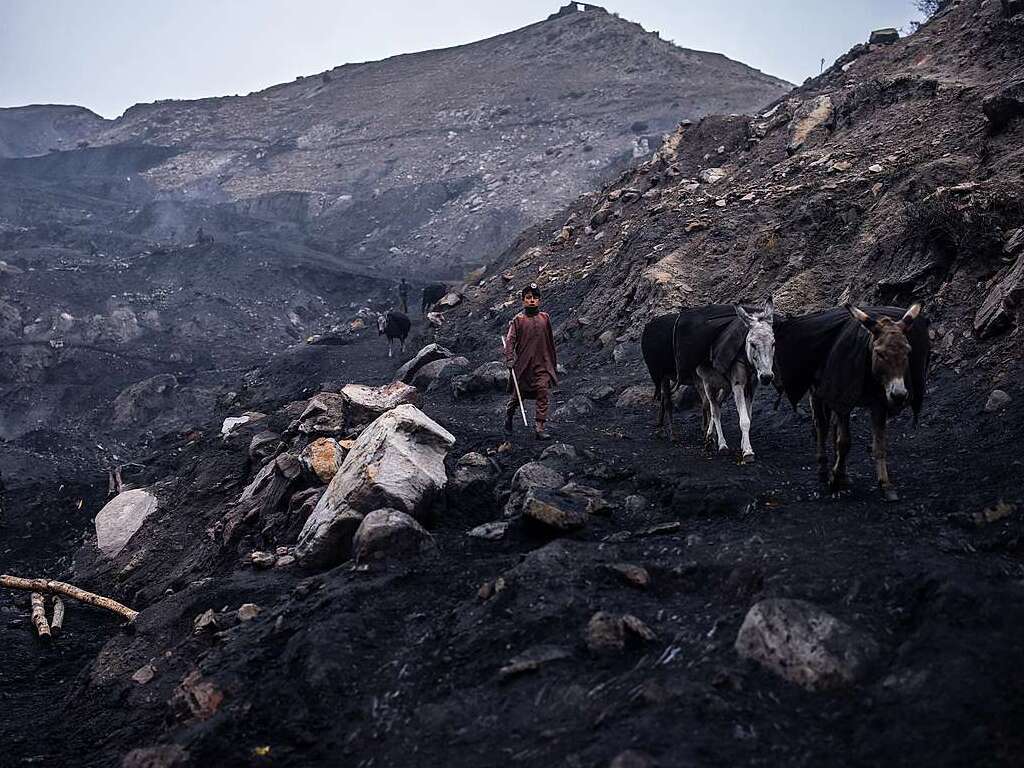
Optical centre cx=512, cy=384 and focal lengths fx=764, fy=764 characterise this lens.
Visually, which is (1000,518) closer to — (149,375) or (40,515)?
(40,515)

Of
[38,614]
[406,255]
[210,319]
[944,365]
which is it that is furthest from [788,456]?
[406,255]

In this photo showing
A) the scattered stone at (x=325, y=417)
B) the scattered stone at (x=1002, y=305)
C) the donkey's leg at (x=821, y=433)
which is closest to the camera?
the donkey's leg at (x=821, y=433)

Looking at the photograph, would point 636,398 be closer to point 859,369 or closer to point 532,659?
point 859,369

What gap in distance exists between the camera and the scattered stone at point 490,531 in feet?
19.5

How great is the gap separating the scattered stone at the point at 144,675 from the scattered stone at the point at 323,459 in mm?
2494

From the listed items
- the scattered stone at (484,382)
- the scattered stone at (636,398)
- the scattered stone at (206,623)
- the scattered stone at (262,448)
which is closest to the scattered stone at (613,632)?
the scattered stone at (206,623)

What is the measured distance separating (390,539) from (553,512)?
1.26 m

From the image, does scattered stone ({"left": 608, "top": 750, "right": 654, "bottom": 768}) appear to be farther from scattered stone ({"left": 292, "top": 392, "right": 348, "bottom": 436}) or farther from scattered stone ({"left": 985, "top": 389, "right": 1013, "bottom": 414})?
scattered stone ({"left": 292, "top": 392, "right": 348, "bottom": 436})

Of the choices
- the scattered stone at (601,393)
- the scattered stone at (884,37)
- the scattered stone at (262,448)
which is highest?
the scattered stone at (884,37)

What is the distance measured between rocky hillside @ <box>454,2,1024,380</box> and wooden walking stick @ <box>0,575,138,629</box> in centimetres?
802

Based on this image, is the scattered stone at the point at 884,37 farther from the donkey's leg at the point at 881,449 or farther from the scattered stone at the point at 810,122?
the donkey's leg at the point at 881,449

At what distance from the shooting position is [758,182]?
1468cm

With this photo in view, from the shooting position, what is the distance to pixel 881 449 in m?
5.54

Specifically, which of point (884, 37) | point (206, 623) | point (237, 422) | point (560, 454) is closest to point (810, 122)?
point (884, 37)
